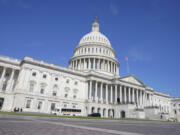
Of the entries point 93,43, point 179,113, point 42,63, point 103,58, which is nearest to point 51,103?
point 42,63

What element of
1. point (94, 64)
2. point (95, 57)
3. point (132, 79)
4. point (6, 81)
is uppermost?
point (95, 57)

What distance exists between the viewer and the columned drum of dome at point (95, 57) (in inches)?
3155

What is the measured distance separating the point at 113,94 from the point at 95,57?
2265 cm

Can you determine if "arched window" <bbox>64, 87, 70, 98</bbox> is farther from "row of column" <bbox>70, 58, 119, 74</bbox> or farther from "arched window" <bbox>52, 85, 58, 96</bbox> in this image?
"row of column" <bbox>70, 58, 119, 74</bbox>

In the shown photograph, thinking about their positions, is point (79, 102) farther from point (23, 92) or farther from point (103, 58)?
point (103, 58)

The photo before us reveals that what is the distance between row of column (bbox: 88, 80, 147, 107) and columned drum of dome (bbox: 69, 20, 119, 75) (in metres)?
12.1

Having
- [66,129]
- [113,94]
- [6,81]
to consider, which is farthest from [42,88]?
[66,129]

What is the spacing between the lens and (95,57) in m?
79.9

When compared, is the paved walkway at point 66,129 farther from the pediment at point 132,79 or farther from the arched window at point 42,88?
the pediment at point 132,79

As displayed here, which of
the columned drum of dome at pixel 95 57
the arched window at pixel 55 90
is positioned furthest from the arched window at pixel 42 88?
the columned drum of dome at pixel 95 57

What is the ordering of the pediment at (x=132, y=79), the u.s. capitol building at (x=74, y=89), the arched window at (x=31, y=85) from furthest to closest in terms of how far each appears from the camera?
the pediment at (x=132, y=79)
the arched window at (x=31, y=85)
the u.s. capitol building at (x=74, y=89)

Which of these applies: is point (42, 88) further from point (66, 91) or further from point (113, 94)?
point (113, 94)

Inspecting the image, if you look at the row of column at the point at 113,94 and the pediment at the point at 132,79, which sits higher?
the pediment at the point at 132,79

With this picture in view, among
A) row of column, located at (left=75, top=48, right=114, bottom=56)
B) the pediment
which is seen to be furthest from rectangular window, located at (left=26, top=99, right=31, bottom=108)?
row of column, located at (left=75, top=48, right=114, bottom=56)
